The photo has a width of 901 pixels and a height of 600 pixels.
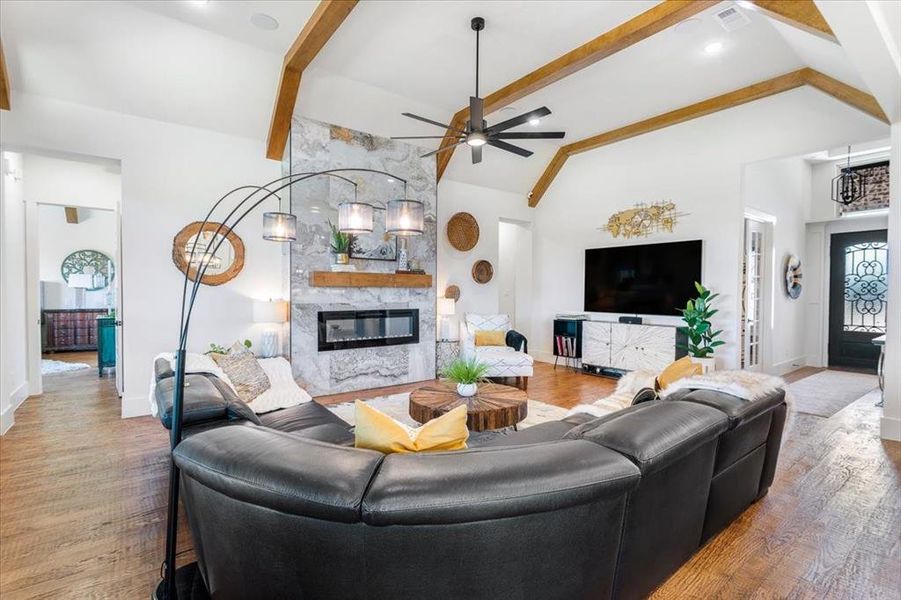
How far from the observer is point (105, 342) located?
5.89m

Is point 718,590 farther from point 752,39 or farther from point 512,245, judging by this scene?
point 512,245

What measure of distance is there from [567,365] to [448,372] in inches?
161

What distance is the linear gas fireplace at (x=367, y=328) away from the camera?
5117 millimetres

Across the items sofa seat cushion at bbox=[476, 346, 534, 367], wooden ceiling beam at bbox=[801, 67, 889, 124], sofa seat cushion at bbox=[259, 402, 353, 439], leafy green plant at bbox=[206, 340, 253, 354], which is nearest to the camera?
sofa seat cushion at bbox=[259, 402, 353, 439]

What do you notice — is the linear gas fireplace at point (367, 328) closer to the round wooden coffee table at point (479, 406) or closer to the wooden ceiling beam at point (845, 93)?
the round wooden coffee table at point (479, 406)

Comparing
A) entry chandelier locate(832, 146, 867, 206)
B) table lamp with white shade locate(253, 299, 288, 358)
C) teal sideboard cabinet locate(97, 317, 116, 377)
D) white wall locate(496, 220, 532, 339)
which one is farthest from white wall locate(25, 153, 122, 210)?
entry chandelier locate(832, 146, 867, 206)

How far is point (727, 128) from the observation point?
5.24 m

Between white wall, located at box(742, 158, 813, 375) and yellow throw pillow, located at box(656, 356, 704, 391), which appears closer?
yellow throw pillow, located at box(656, 356, 704, 391)

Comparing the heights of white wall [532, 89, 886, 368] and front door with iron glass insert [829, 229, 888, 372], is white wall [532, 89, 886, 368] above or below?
above

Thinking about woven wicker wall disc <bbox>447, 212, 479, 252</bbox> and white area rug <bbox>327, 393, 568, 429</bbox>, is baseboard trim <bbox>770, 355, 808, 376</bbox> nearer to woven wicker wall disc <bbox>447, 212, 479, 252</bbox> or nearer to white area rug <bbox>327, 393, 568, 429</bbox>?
white area rug <bbox>327, 393, 568, 429</bbox>

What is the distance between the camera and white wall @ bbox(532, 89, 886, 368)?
4.62 metres

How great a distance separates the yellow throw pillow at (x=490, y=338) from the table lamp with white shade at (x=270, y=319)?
2657 millimetres

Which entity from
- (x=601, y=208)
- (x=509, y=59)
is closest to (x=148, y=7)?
(x=509, y=59)

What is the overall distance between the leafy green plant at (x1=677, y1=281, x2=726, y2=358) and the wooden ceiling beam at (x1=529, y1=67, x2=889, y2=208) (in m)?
2.25
